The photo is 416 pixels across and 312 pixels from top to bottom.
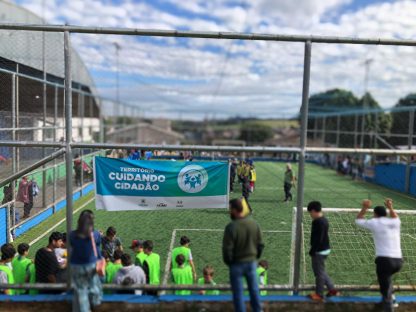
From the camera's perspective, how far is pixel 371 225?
16.5 ft

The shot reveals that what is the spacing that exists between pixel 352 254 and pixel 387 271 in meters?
4.61

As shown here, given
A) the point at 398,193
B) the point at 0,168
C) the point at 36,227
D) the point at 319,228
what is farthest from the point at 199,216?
the point at 398,193

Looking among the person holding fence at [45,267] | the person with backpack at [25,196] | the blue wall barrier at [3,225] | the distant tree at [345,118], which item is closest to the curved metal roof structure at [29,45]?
the person with backpack at [25,196]

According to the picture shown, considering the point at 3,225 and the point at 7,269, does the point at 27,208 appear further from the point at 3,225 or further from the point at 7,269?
the point at 7,269

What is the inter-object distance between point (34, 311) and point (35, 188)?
794 centimetres

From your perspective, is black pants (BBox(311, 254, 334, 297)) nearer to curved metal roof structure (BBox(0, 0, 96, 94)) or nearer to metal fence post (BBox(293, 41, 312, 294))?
metal fence post (BBox(293, 41, 312, 294))

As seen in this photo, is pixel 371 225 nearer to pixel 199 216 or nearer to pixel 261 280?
pixel 261 280

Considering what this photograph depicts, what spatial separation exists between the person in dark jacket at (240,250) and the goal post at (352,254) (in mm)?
2308

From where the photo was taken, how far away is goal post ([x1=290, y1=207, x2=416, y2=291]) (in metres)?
7.78

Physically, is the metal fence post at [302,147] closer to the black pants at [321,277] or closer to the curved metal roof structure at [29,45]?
the black pants at [321,277]

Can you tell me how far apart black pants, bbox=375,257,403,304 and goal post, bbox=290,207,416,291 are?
182 centimetres

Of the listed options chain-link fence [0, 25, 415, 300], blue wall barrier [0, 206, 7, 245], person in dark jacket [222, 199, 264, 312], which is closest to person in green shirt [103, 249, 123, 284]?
chain-link fence [0, 25, 415, 300]

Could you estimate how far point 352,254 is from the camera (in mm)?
9312

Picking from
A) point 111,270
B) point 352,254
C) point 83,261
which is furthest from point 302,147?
point 352,254
